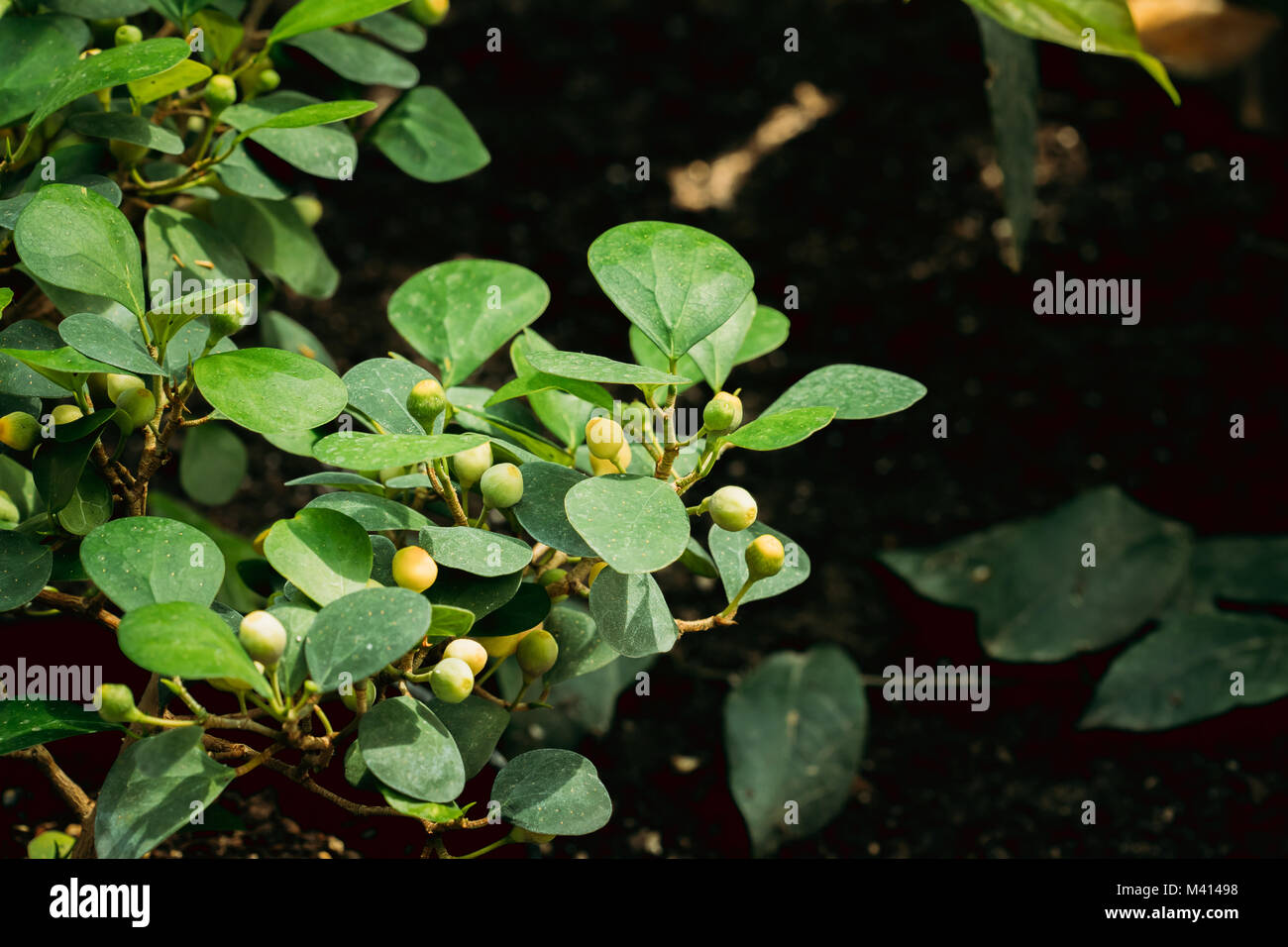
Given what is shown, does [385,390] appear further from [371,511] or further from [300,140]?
[300,140]

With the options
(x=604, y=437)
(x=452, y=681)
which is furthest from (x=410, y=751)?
(x=604, y=437)

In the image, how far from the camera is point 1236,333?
1.08 m

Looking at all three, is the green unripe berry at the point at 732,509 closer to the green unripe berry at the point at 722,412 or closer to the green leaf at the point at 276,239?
the green unripe berry at the point at 722,412

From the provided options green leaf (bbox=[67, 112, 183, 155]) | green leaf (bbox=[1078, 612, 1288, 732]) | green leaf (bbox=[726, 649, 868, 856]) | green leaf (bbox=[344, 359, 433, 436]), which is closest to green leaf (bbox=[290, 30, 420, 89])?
green leaf (bbox=[67, 112, 183, 155])

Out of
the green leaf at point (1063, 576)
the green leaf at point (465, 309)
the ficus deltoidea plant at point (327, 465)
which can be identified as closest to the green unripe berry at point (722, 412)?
the ficus deltoidea plant at point (327, 465)

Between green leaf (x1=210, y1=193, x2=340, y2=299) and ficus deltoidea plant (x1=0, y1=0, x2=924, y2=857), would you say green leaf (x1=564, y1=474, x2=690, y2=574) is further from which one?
green leaf (x1=210, y1=193, x2=340, y2=299)

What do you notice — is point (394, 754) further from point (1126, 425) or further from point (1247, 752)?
point (1126, 425)

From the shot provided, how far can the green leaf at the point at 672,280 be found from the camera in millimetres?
410

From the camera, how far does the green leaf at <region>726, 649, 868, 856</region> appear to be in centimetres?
73

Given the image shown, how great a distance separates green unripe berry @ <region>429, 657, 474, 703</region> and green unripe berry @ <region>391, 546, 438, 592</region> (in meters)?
0.03

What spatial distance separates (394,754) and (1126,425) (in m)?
0.86

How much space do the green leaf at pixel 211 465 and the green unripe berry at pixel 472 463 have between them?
0.96 ft

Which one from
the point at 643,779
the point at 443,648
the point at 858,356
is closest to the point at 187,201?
the point at 443,648
